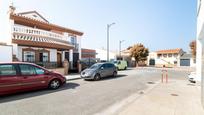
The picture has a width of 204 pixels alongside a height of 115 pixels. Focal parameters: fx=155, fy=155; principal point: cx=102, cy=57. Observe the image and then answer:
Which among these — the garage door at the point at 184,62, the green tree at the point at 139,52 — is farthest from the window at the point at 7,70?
the garage door at the point at 184,62

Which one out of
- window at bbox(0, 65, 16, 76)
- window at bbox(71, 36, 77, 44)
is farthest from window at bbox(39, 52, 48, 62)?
window at bbox(0, 65, 16, 76)

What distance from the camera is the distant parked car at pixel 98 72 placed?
13977mm

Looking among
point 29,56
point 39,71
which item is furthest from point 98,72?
point 29,56

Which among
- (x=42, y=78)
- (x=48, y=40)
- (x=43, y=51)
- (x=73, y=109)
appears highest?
(x=48, y=40)

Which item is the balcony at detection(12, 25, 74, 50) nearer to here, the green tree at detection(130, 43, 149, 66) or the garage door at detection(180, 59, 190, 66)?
the green tree at detection(130, 43, 149, 66)

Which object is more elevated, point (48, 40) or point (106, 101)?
point (48, 40)

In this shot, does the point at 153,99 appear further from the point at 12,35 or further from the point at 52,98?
the point at 12,35

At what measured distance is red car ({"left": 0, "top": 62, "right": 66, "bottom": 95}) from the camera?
7871 mm

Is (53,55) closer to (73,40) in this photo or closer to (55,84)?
(73,40)

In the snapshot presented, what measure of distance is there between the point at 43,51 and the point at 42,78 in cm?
966

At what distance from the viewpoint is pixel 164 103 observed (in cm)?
682

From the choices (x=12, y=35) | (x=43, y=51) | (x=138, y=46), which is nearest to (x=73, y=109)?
(x=12, y=35)

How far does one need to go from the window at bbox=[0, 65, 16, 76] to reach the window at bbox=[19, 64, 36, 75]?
41 centimetres

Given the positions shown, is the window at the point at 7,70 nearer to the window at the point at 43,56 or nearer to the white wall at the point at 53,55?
the window at the point at 43,56
